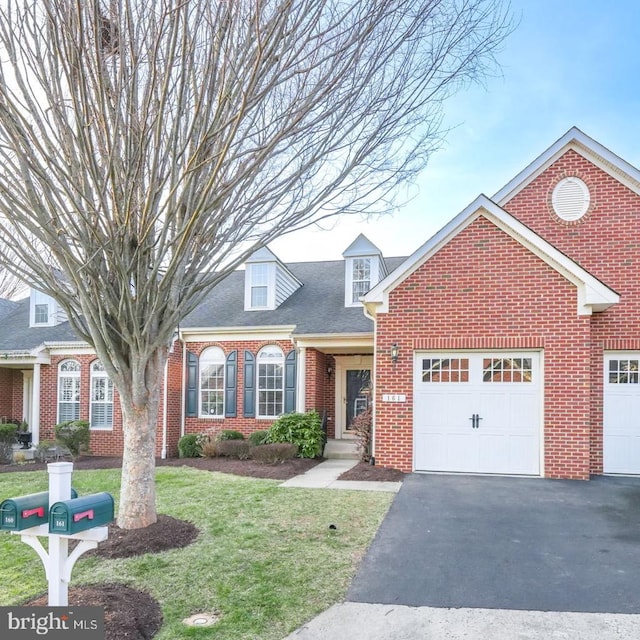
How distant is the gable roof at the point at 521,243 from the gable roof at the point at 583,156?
64.0 inches

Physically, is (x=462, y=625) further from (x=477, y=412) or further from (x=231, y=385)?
(x=231, y=385)

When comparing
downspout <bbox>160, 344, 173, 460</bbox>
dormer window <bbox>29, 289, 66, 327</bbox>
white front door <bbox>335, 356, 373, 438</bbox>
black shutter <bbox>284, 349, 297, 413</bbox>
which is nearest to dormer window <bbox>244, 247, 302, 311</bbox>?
black shutter <bbox>284, 349, 297, 413</bbox>

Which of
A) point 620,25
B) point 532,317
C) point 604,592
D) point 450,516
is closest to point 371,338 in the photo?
point 532,317

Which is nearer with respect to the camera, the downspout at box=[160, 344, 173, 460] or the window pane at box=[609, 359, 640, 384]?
the window pane at box=[609, 359, 640, 384]

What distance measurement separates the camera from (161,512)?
755 centimetres

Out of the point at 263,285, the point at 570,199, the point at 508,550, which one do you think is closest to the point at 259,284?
the point at 263,285

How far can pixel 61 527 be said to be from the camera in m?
3.55

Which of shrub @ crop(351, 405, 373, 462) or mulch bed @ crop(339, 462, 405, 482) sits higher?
shrub @ crop(351, 405, 373, 462)

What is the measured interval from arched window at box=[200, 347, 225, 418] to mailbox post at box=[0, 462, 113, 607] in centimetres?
1096

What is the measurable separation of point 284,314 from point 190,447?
4.44 metres

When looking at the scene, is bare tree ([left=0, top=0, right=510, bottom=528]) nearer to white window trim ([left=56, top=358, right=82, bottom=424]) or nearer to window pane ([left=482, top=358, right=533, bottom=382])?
window pane ([left=482, top=358, right=533, bottom=382])

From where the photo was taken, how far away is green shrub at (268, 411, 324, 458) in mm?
12633

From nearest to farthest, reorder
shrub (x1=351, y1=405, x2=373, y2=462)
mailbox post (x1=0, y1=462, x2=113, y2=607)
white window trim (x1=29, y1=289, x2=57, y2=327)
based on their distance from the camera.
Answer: mailbox post (x1=0, y1=462, x2=113, y2=607) → shrub (x1=351, y1=405, x2=373, y2=462) → white window trim (x1=29, y1=289, x2=57, y2=327)

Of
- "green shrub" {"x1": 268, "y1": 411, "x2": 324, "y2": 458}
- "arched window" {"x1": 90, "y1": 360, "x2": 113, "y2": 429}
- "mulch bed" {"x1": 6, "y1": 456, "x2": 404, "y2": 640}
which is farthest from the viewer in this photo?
"arched window" {"x1": 90, "y1": 360, "x2": 113, "y2": 429}
